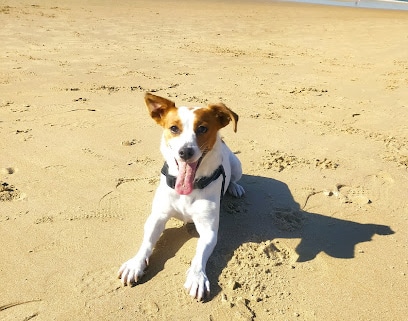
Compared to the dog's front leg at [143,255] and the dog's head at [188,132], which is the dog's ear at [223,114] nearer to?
the dog's head at [188,132]

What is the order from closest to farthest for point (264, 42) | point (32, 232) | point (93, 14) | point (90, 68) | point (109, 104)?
point (32, 232) → point (109, 104) → point (90, 68) → point (264, 42) → point (93, 14)

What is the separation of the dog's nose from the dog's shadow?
92cm

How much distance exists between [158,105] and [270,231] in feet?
5.17

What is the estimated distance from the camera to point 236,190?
15.5 ft

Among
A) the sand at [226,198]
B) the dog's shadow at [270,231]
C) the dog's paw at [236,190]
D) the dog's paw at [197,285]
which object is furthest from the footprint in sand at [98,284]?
the dog's paw at [236,190]

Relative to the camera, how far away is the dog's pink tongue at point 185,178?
11.7 feet

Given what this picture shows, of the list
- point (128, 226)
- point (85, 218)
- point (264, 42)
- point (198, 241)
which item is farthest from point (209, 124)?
point (264, 42)

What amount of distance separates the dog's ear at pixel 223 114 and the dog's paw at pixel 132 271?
135 centimetres

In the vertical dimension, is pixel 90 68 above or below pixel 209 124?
below

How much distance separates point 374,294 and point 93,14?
52.9ft

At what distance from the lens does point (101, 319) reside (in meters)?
3.04

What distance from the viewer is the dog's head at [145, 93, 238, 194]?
343 centimetres

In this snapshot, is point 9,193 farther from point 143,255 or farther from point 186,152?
point 186,152

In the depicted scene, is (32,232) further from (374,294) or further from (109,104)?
(109,104)
